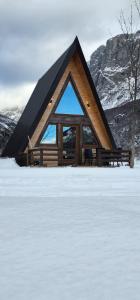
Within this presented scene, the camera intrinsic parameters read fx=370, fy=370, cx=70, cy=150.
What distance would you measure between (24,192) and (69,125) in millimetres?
11890

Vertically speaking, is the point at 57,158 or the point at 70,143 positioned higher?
the point at 70,143

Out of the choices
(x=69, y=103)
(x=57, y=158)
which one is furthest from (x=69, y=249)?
(x=69, y=103)

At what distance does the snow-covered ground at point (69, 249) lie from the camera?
2312 millimetres

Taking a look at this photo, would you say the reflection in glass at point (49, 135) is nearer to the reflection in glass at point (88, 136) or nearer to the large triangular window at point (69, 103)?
the large triangular window at point (69, 103)

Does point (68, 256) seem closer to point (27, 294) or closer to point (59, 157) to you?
point (27, 294)

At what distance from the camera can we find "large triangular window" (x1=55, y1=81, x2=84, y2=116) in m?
18.7

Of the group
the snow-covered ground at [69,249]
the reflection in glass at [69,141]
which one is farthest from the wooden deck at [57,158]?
the snow-covered ground at [69,249]

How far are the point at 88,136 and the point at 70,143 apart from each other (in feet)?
3.42

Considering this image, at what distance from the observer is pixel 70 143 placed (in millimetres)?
19344

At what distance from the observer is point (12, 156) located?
1977 centimetres

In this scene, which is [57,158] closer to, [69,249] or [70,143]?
[70,143]

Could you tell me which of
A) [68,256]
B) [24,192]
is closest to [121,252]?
[68,256]

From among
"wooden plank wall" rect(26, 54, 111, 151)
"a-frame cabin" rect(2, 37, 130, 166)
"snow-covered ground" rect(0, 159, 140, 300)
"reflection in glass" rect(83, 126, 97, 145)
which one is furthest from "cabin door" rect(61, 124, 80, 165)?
"snow-covered ground" rect(0, 159, 140, 300)

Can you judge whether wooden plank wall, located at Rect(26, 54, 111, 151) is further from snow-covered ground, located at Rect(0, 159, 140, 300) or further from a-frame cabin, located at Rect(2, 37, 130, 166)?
snow-covered ground, located at Rect(0, 159, 140, 300)
